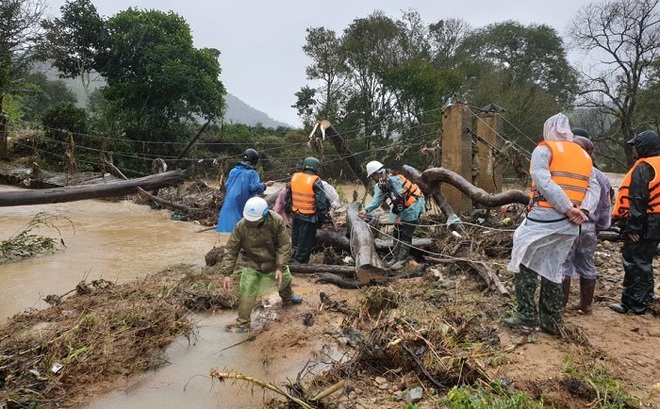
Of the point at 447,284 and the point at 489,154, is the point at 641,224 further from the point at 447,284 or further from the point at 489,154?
the point at 489,154

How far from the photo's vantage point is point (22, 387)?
114 inches

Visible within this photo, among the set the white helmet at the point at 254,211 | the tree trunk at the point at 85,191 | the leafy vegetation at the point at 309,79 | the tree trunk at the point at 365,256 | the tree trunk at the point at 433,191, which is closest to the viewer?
the white helmet at the point at 254,211

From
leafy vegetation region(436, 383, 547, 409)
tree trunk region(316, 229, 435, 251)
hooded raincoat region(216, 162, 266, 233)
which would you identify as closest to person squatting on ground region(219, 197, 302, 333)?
hooded raincoat region(216, 162, 266, 233)

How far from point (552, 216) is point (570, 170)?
0.40m

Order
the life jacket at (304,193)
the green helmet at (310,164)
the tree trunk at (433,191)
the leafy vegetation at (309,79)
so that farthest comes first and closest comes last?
the leafy vegetation at (309,79) < the tree trunk at (433,191) < the green helmet at (310,164) < the life jacket at (304,193)

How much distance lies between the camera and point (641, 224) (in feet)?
13.5

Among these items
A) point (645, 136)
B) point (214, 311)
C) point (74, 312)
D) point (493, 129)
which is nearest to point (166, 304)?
point (214, 311)

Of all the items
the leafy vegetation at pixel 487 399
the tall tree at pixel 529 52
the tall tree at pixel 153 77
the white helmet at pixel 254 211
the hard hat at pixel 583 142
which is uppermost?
the tall tree at pixel 529 52

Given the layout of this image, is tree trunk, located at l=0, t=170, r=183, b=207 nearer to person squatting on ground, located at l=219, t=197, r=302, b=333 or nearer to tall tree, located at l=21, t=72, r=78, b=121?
person squatting on ground, located at l=219, t=197, r=302, b=333

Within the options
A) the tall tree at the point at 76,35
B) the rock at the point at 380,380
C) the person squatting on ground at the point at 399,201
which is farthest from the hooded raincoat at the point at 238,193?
the tall tree at the point at 76,35

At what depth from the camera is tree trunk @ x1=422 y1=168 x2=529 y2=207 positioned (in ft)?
19.6

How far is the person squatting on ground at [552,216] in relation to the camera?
11.5 ft

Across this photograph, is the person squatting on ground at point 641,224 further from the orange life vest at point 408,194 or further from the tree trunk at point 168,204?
the tree trunk at point 168,204

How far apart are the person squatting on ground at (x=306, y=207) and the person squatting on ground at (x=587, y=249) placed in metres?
3.33
